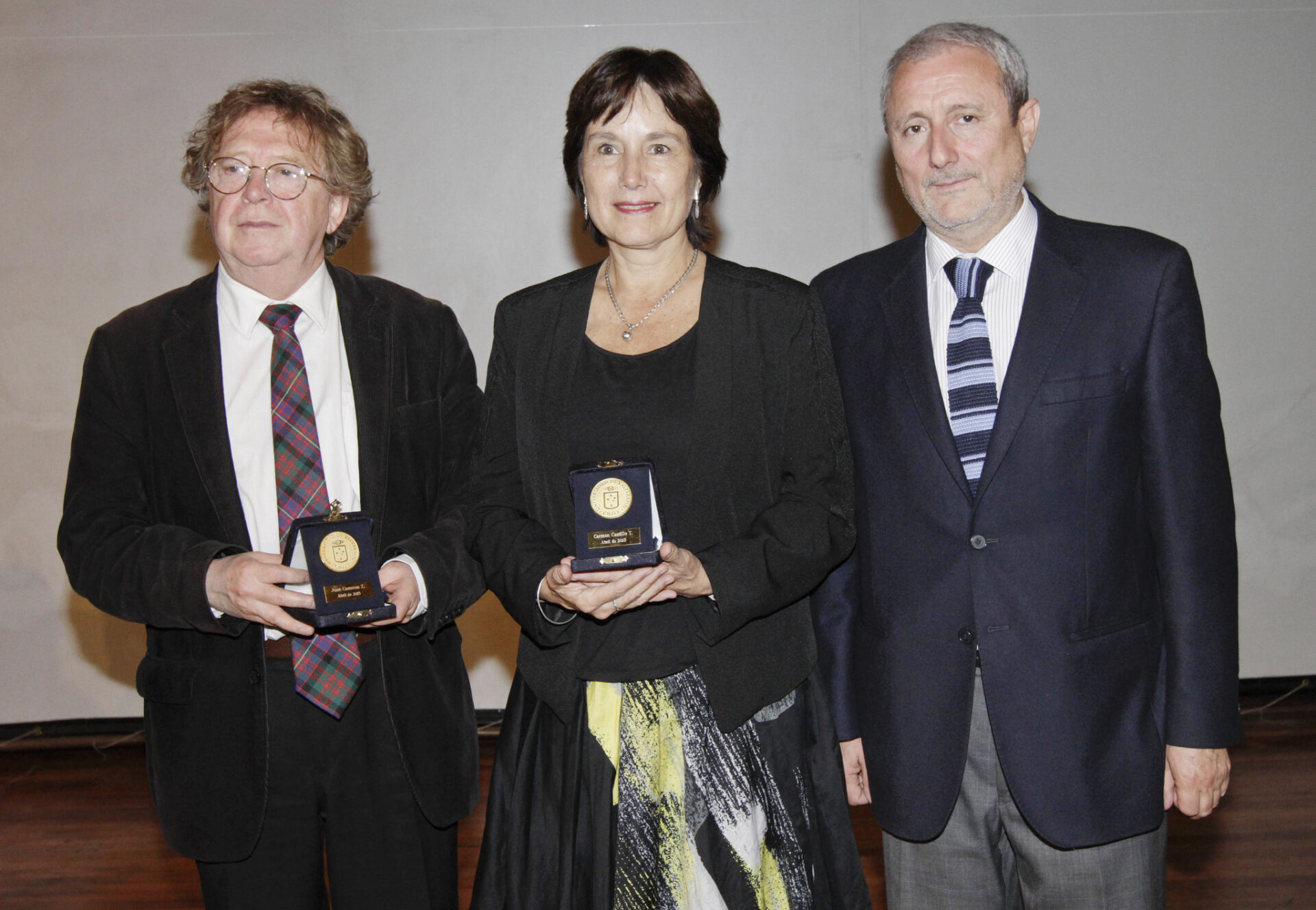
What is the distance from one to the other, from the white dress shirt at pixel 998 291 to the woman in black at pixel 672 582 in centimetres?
20

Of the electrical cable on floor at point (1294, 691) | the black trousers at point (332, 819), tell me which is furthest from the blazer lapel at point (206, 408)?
the electrical cable on floor at point (1294, 691)

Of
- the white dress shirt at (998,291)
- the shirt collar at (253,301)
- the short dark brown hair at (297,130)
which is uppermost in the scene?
the short dark brown hair at (297,130)

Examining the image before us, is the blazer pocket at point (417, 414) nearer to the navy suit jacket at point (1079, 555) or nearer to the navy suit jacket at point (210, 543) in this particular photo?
the navy suit jacket at point (210, 543)

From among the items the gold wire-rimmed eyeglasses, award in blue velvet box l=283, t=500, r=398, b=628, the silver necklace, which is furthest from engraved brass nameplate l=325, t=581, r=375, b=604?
the gold wire-rimmed eyeglasses

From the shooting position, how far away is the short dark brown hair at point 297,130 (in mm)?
2082

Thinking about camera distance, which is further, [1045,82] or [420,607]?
[1045,82]

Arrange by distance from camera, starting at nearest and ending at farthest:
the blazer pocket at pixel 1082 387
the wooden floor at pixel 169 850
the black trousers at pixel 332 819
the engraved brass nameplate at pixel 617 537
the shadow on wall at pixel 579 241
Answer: the engraved brass nameplate at pixel 617 537
the blazer pocket at pixel 1082 387
the black trousers at pixel 332 819
the wooden floor at pixel 169 850
the shadow on wall at pixel 579 241

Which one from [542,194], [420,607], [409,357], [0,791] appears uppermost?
[542,194]

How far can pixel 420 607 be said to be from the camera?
2025 millimetres

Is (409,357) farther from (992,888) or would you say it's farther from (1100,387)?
(992,888)

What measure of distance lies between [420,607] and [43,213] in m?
3.65

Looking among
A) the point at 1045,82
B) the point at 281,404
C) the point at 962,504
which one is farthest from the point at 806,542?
the point at 1045,82

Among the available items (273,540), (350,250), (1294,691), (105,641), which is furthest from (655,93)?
(1294,691)

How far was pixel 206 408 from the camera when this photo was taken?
6.54 ft
